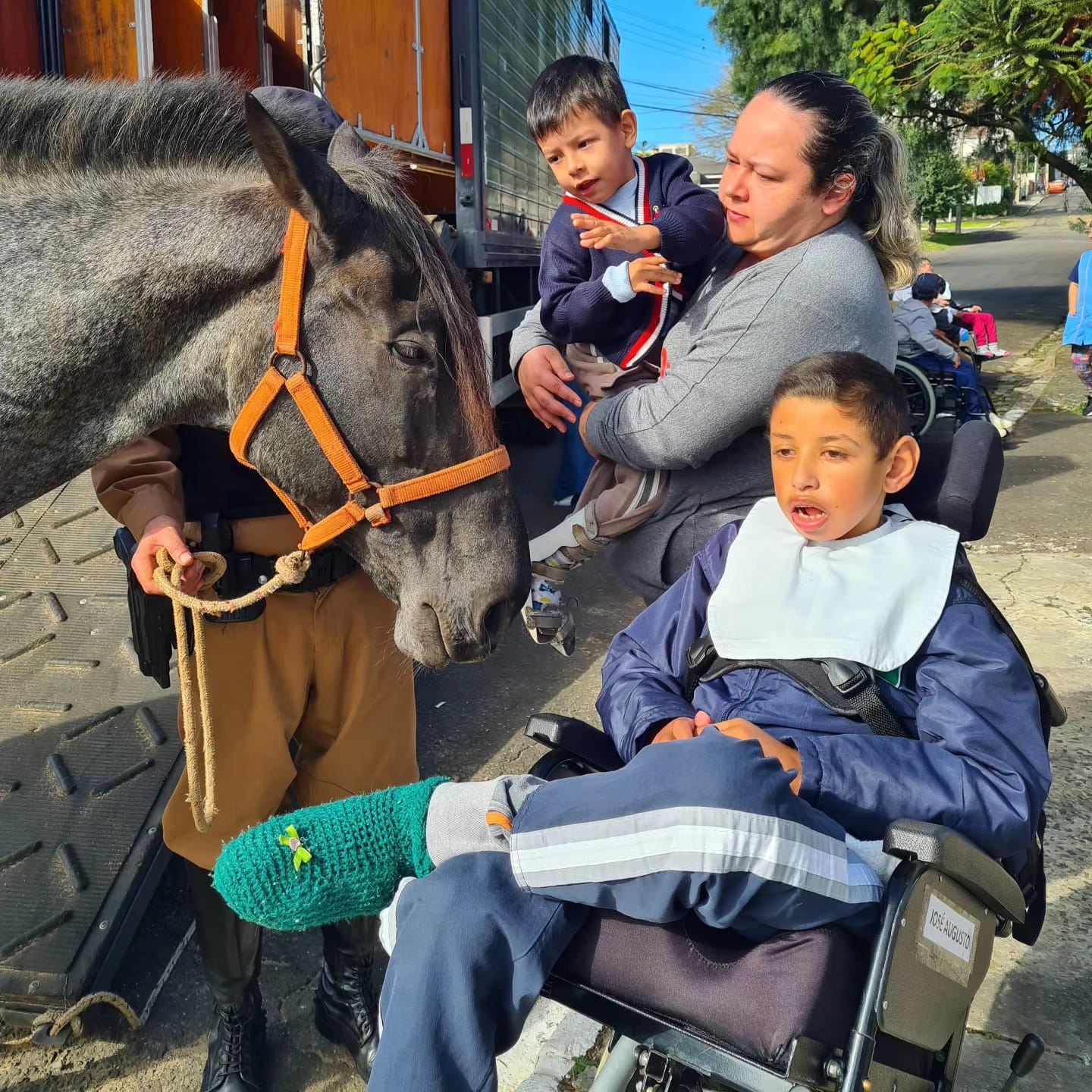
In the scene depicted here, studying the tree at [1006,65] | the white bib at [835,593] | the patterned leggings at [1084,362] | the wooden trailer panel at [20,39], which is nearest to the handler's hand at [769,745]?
the white bib at [835,593]

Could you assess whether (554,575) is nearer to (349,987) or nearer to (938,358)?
(349,987)

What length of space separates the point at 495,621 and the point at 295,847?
1.88ft

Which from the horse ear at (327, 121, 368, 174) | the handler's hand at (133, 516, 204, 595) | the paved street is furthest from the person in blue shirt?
the handler's hand at (133, 516, 204, 595)

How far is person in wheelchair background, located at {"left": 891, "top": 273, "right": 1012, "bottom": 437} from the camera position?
8.20 meters

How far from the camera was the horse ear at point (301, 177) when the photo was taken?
1.49 meters

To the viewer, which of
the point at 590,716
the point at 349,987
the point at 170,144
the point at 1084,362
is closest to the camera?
the point at 170,144

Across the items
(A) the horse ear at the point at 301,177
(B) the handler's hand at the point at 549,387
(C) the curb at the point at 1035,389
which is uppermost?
(A) the horse ear at the point at 301,177

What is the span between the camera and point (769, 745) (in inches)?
57.7

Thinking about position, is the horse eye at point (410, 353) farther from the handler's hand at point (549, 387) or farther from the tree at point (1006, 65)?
the tree at point (1006, 65)

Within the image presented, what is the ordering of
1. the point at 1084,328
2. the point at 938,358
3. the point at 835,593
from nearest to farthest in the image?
the point at 835,593
the point at 938,358
the point at 1084,328

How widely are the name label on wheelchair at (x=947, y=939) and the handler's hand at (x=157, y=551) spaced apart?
1.38 meters

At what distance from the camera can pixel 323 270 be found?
165 centimetres

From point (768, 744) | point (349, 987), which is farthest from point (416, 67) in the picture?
point (768, 744)

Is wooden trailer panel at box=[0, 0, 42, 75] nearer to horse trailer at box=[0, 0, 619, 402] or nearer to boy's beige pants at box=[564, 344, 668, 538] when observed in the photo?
horse trailer at box=[0, 0, 619, 402]
